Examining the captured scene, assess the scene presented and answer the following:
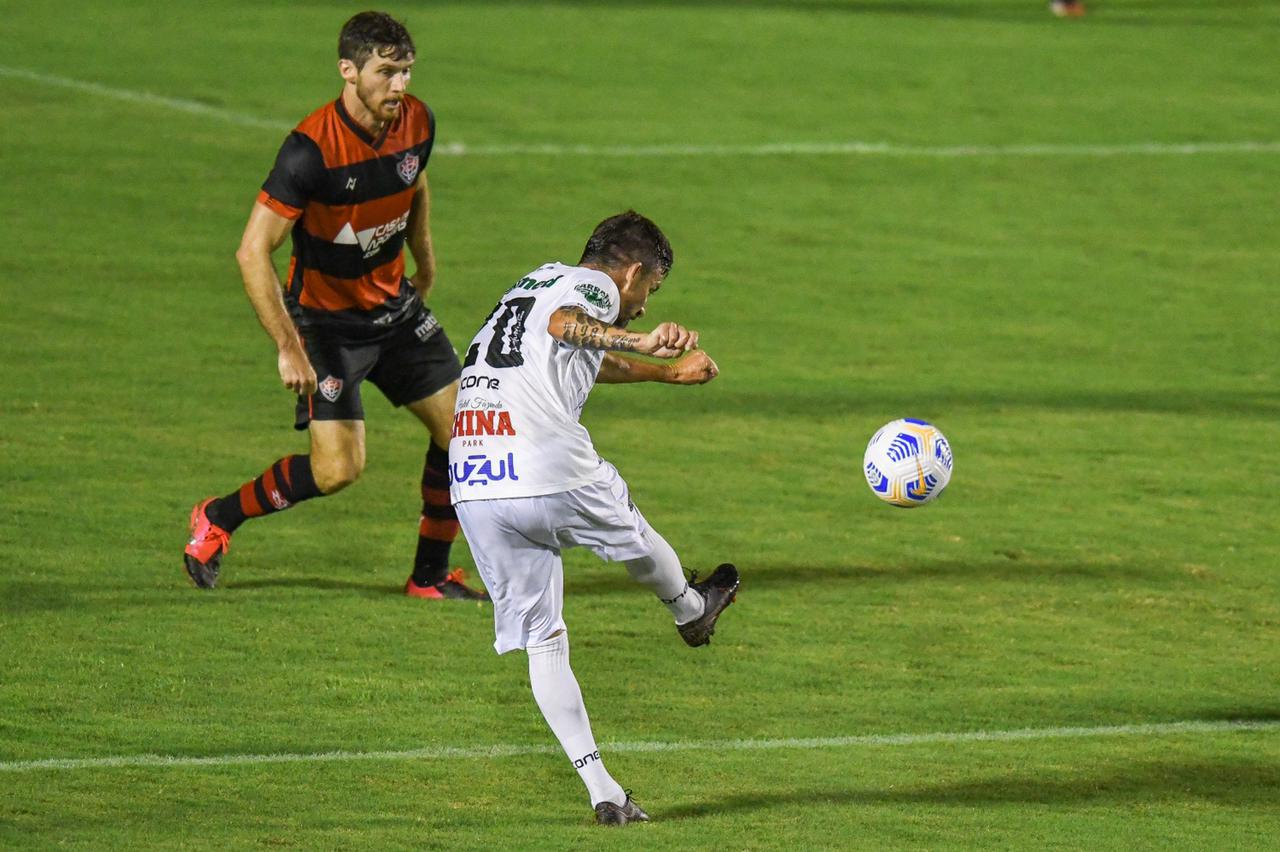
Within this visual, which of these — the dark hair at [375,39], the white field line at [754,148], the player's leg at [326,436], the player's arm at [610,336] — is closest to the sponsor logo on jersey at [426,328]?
the player's leg at [326,436]

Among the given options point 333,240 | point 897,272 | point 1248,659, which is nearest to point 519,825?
point 333,240

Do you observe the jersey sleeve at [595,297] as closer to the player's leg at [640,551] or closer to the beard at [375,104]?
the player's leg at [640,551]

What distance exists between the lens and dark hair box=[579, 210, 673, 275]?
682cm

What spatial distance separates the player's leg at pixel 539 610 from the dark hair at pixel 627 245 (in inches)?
31.0

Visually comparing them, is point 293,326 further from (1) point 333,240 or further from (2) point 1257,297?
(2) point 1257,297

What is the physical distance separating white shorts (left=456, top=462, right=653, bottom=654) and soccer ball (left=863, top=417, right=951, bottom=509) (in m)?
1.92

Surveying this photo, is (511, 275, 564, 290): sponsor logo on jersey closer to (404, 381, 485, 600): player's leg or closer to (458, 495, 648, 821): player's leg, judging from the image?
(458, 495, 648, 821): player's leg

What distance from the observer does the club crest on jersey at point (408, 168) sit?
8625 millimetres

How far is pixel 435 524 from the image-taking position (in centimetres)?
920

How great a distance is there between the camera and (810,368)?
1416 centimetres

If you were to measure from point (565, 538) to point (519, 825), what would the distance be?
2.86 ft

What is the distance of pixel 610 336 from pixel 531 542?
702 millimetres

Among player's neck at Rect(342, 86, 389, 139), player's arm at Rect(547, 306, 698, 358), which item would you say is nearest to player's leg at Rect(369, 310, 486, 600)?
player's neck at Rect(342, 86, 389, 139)

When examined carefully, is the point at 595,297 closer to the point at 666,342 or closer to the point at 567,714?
the point at 666,342
